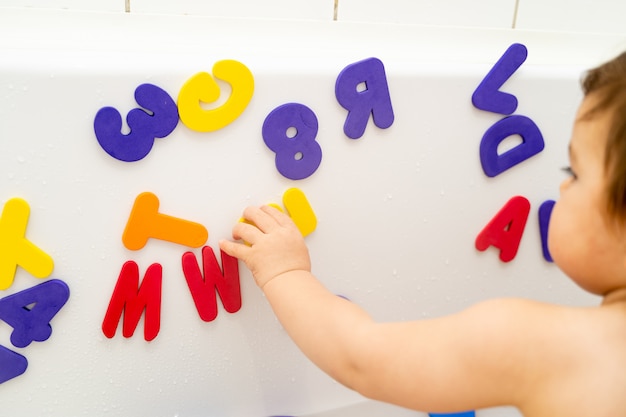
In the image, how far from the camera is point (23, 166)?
662 millimetres

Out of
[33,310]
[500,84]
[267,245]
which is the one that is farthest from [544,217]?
[33,310]

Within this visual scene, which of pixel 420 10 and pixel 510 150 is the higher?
pixel 420 10

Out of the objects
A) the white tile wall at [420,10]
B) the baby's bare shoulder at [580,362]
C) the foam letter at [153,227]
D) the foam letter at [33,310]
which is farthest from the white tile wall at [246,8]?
the baby's bare shoulder at [580,362]

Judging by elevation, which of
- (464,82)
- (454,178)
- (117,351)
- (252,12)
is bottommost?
(117,351)

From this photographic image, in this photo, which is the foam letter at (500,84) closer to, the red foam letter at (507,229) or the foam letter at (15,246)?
the red foam letter at (507,229)

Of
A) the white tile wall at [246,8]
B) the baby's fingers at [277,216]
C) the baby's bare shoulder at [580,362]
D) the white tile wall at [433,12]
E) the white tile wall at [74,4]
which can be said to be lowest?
the baby's bare shoulder at [580,362]

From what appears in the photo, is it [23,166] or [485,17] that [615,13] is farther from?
[23,166]

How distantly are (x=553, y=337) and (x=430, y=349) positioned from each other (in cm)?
11

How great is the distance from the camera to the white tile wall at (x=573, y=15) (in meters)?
0.96

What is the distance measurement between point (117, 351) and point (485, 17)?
26.8 inches

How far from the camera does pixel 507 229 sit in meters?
0.90

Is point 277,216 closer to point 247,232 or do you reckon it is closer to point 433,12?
point 247,232

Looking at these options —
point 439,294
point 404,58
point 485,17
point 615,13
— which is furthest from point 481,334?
→ point 615,13

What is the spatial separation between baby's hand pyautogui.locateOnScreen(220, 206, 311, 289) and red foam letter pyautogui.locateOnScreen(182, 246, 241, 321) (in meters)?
0.03
